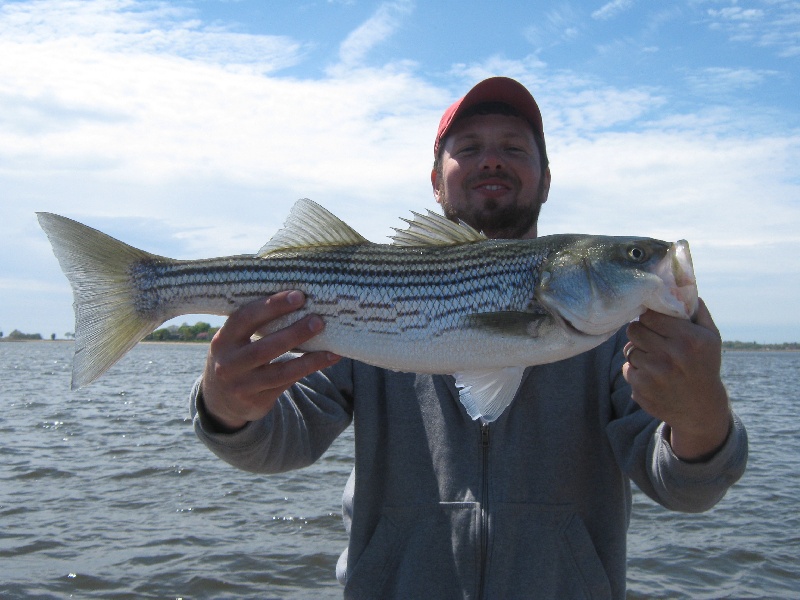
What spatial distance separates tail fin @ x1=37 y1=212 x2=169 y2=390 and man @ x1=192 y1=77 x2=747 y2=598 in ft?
1.67

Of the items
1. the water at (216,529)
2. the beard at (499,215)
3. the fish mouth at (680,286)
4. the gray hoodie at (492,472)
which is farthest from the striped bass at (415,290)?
the water at (216,529)

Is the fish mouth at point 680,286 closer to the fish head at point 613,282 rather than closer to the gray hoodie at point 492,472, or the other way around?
the fish head at point 613,282

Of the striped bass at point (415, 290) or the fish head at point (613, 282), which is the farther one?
the striped bass at point (415, 290)

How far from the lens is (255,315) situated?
335cm

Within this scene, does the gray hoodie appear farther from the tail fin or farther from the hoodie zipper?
the tail fin

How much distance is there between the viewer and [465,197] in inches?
201

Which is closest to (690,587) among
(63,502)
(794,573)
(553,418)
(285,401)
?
(794,573)

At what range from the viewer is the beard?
16.4 feet

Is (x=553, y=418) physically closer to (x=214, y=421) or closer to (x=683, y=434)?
(x=683, y=434)

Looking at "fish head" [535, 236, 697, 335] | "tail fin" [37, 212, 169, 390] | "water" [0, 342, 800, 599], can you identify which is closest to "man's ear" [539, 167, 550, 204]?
"fish head" [535, 236, 697, 335]

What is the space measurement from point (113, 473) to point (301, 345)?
447 inches

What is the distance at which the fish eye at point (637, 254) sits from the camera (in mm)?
3287

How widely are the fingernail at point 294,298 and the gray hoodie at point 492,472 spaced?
0.85 metres

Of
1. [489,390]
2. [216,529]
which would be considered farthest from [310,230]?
[216,529]
